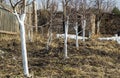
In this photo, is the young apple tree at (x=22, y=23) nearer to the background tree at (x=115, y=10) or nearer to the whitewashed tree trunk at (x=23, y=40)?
the whitewashed tree trunk at (x=23, y=40)

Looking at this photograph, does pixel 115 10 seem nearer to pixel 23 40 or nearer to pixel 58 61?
pixel 58 61

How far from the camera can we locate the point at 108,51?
53.4ft

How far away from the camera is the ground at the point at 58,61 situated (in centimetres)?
1127

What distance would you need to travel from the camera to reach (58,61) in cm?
1305

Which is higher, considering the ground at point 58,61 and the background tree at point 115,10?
the background tree at point 115,10

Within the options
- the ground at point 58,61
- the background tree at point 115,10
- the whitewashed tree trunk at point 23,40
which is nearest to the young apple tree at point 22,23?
the whitewashed tree trunk at point 23,40

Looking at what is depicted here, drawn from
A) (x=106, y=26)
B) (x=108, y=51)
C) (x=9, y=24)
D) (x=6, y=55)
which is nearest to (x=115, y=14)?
(x=106, y=26)

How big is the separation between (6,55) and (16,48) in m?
1.75

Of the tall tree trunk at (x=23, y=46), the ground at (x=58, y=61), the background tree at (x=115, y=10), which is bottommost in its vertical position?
the ground at (x=58, y=61)

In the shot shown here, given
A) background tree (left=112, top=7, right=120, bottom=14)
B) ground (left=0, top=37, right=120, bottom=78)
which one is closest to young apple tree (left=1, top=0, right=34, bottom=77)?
ground (left=0, top=37, right=120, bottom=78)

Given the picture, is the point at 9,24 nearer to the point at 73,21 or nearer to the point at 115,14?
the point at 73,21

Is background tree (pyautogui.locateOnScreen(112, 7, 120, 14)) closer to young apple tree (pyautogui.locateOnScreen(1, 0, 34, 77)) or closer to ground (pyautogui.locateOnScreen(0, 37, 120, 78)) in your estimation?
ground (pyautogui.locateOnScreen(0, 37, 120, 78))

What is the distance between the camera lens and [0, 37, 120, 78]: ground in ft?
37.0

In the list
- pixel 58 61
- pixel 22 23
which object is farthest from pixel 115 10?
pixel 22 23
